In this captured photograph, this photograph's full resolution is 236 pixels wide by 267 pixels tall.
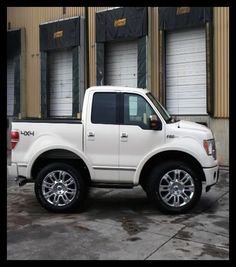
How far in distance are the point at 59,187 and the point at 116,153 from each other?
1.21 meters

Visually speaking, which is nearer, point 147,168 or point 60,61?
point 147,168

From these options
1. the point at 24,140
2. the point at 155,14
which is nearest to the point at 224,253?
the point at 24,140

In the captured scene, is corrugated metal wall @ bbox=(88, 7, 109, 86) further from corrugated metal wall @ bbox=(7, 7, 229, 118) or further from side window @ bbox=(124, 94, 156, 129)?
side window @ bbox=(124, 94, 156, 129)

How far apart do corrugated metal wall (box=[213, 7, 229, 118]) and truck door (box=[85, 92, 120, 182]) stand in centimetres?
615

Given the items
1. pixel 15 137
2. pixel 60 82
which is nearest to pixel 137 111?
pixel 15 137

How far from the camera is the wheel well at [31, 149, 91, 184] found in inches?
292

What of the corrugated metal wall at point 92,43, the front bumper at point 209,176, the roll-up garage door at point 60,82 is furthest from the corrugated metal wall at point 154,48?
the front bumper at point 209,176

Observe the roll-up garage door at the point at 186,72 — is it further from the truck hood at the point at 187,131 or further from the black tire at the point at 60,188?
the black tire at the point at 60,188

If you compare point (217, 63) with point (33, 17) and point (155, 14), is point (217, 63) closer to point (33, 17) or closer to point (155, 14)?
point (155, 14)

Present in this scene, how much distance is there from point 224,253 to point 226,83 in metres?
8.14

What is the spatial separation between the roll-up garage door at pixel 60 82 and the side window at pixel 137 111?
10.0 metres

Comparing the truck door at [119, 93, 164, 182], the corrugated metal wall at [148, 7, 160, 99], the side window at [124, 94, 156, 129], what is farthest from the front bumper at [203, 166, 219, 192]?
the corrugated metal wall at [148, 7, 160, 99]

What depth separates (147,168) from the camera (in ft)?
24.2

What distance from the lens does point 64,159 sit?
7484mm
